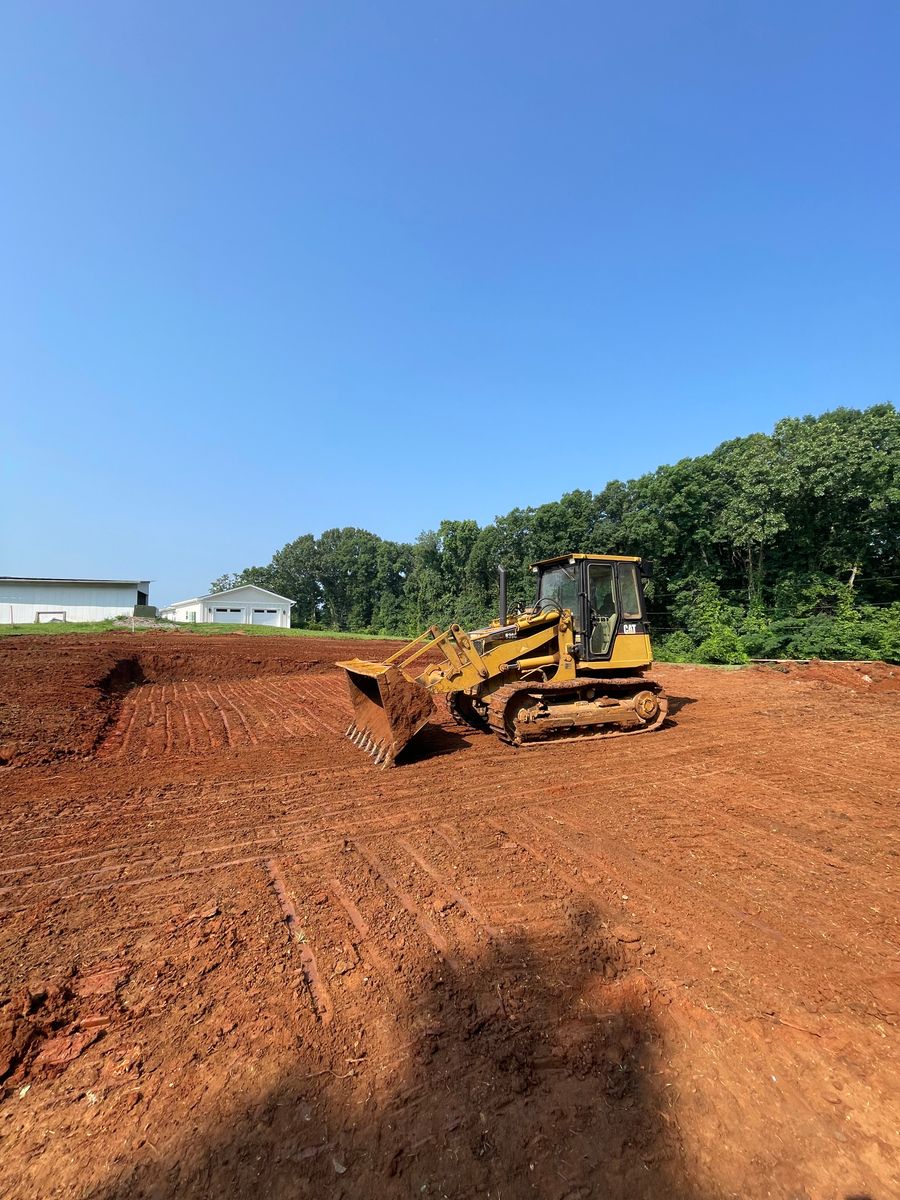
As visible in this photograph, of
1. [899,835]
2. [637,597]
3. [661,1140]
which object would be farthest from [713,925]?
[637,597]

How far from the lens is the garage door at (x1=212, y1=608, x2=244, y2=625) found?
5028 cm

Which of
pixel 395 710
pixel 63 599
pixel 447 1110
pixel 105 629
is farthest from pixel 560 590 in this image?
pixel 63 599

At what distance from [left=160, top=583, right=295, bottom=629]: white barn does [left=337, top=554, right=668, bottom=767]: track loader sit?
143 feet

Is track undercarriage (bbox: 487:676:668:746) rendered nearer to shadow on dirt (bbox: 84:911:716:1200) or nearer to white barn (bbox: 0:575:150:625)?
shadow on dirt (bbox: 84:911:716:1200)

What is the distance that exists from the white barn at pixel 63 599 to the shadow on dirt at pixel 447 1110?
4214 centimetres

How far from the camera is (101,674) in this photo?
13.7m

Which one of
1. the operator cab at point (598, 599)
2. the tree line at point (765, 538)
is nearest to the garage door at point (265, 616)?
the tree line at point (765, 538)

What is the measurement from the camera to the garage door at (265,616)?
5081cm

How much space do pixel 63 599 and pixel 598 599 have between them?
42.2 meters

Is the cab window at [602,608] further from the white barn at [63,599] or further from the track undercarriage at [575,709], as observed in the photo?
the white barn at [63,599]

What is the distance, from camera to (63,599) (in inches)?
1515

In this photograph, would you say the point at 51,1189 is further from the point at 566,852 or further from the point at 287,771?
the point at 287,771

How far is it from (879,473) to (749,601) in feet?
25.7

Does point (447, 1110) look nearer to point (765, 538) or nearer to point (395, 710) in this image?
point (395, 710)
